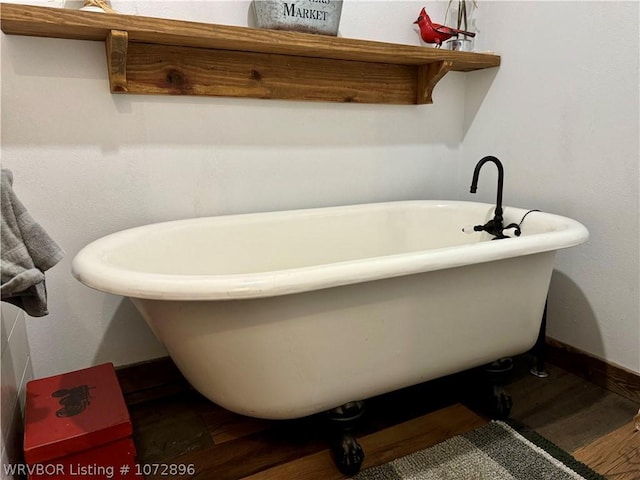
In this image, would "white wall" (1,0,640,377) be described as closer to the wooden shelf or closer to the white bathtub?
the wooden shelf

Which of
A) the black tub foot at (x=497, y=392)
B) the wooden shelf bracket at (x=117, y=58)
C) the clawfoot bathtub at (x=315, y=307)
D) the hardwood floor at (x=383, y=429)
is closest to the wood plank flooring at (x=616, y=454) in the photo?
the hardwood floor at (x=383, y=429)

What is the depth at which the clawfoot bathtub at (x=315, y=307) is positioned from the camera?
89 centimetres

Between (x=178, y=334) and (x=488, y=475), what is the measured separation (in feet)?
2.62

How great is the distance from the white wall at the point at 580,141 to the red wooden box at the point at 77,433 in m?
1.44

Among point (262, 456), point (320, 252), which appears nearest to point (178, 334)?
point (262, 456)

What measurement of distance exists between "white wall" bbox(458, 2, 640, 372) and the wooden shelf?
18 centimetres

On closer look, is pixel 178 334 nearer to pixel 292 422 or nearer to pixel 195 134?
pixel 292 422

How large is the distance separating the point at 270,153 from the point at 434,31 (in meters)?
0.78

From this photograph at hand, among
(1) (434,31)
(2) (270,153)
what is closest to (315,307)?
(2) (270,153)

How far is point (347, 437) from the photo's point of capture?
3.64 feet

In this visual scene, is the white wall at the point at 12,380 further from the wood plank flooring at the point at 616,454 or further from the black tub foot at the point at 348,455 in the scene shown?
the wood plank flooring at the point at 616,454

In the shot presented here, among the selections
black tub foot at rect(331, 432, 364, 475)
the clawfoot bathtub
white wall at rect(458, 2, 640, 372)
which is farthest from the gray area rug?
white wall at rect(458, 2, 640, 372)

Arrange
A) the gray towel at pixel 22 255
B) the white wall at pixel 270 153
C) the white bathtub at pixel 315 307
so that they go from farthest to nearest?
1. the white wall at pixel 270 153
2. the white bathtub at pixel 315 307
3. the gray towel at pixel 22 255

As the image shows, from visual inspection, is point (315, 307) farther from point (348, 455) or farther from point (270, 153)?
point (270, 153)
